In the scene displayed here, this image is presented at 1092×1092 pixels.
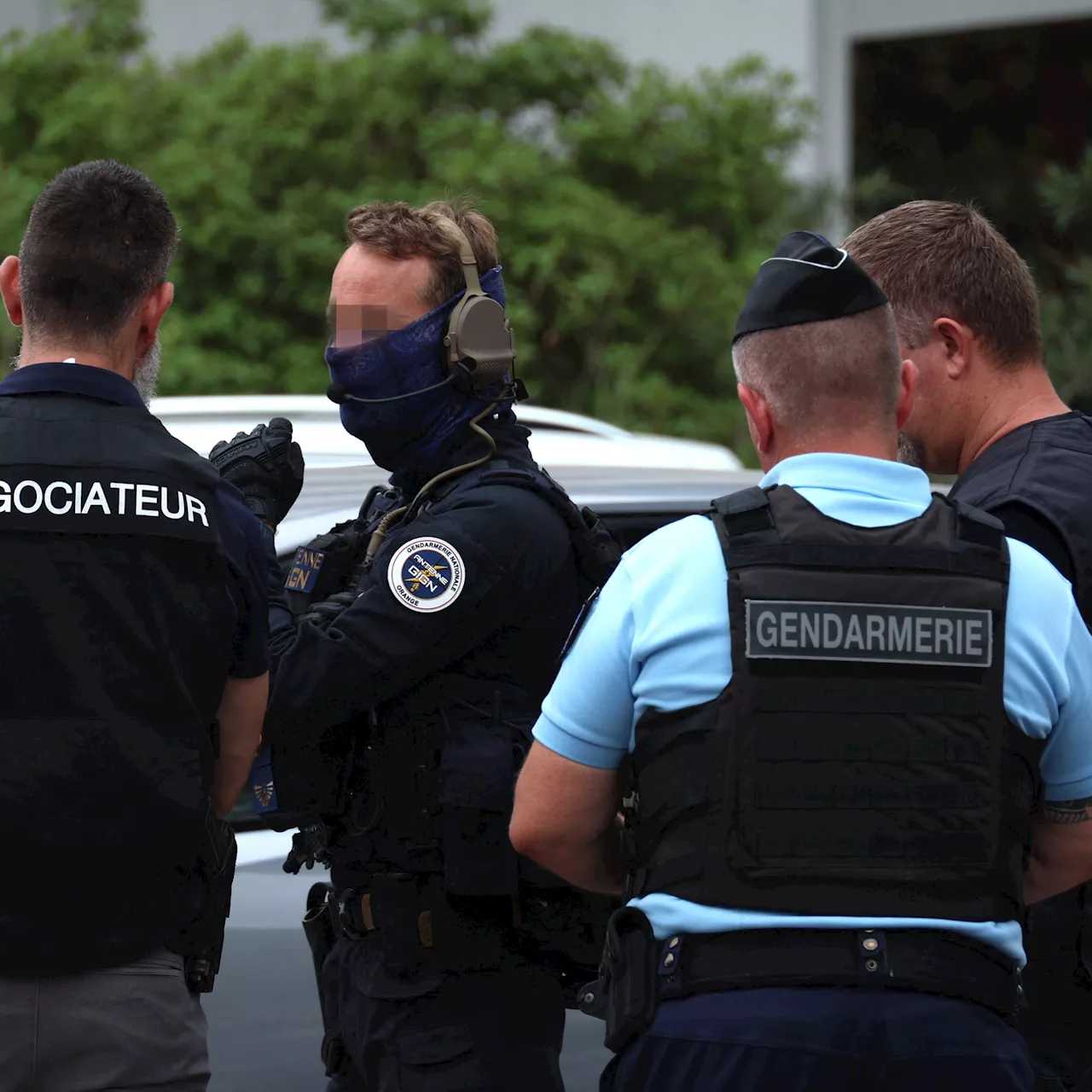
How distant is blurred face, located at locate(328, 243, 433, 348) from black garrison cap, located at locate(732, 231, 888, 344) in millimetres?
716

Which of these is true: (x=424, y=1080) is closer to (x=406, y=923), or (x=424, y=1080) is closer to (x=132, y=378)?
(x=406, y=923)

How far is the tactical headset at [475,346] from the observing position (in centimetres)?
255

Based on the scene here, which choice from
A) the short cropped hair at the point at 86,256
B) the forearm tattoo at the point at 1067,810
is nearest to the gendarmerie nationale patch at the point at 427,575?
the short cropped hair at the point at 86,256

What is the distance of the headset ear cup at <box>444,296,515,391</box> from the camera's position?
2.54 metres

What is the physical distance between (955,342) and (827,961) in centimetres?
109

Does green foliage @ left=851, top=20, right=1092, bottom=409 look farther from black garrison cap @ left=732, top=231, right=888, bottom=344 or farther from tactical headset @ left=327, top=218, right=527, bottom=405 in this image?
black garrison cap @ left=732, top=231, right=888, bottom=344

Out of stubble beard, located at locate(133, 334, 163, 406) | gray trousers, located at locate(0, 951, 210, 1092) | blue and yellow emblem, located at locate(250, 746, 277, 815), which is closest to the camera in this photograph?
gray trousers, located at locate(0, 951, 210, 1092)

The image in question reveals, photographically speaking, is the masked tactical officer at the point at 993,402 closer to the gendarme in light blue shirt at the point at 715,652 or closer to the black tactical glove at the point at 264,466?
the gendarme in light blue shirt at the point at 715,652

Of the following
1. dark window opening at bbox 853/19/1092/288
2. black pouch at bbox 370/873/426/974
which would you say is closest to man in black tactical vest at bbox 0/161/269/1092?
black pouch at bbox 370/873/426/974

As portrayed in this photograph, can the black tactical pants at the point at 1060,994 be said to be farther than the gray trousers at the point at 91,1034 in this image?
Yes

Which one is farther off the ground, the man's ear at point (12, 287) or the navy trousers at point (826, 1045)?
the man's ear at point (12, 287)

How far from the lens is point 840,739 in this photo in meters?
1.83

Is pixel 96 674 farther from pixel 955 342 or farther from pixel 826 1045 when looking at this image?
pixel 955 342

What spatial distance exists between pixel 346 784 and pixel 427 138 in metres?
8.04
